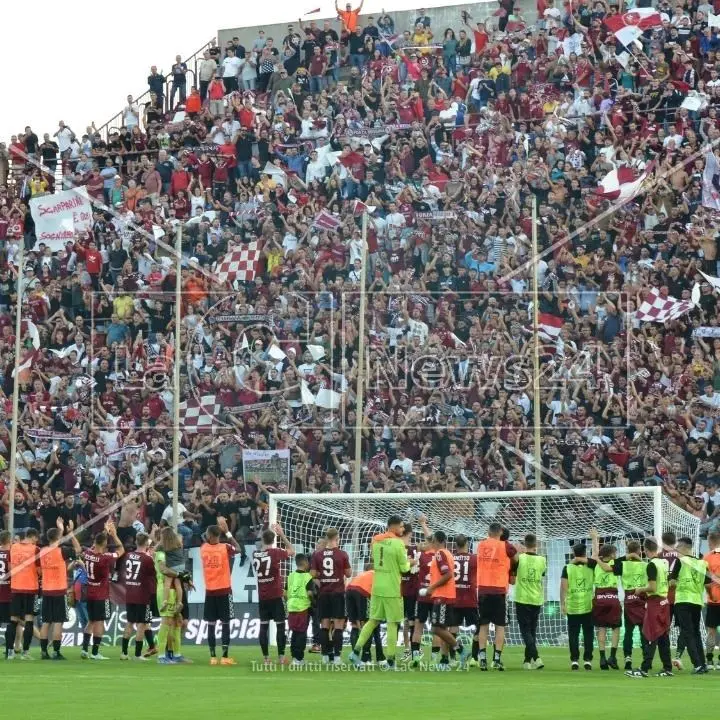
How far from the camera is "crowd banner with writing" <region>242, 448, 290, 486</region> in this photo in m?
→ 30.4

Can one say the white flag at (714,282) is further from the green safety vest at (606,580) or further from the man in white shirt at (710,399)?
the green safety vest at (606,580)

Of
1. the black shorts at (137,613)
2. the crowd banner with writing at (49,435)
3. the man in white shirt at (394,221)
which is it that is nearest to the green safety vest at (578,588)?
the black shorts at (137,613)

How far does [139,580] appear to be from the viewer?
2264 cm

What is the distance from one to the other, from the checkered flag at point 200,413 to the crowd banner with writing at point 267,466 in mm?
1614

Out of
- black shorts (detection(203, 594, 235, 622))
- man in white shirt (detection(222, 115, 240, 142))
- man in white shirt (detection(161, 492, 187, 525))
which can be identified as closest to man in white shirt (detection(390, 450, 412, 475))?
man in white shirt (detection(161, 492, 187, 525))

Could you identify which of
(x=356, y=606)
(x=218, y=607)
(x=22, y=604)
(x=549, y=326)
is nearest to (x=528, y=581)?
(x=356, y=606)

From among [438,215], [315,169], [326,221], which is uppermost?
[315,169]

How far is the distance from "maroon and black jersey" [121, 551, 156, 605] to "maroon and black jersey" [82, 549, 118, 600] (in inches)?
26.5

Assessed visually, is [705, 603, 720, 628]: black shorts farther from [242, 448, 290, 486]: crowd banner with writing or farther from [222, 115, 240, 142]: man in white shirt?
[222, 115, 240, 142]: man in white shirt

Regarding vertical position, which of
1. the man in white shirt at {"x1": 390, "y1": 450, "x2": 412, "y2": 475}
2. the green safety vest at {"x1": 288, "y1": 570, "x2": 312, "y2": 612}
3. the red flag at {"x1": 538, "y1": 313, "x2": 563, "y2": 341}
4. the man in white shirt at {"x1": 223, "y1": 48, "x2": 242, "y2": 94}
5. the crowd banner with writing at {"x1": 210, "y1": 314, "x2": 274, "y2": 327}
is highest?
the man in white shirt at {"x1": 223, "y1": 48, "x2": 242, "y2": 94}

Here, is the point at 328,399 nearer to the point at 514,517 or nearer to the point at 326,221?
the point at 326,221

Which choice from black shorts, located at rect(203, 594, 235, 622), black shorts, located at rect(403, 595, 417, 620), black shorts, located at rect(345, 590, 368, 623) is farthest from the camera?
black shorts, located at rect(203, 594, 235, 622)

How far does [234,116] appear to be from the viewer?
39938 mm

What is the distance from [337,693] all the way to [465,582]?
14.9 feet
